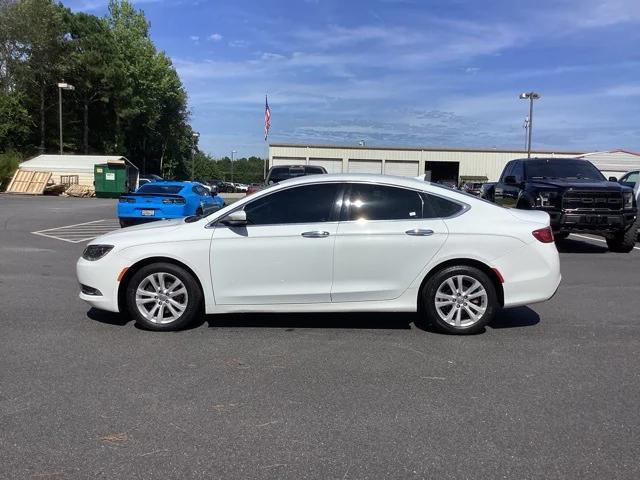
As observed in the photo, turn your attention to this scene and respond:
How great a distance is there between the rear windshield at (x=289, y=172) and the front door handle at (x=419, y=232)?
33.5 feet

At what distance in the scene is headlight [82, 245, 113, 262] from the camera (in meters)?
5.83

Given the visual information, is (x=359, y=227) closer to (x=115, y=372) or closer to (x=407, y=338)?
(x=407, y=338)

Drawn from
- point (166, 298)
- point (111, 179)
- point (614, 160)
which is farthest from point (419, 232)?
point (614, 160)

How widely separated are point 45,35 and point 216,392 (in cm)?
5377

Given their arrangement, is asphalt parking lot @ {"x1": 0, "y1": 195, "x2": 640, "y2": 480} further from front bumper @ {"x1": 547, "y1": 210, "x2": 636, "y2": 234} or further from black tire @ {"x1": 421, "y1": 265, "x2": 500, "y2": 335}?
front bumper @ {"x1": 547, "y1": 210, "x2": 636, "y2": 234}

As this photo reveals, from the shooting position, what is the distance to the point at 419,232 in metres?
5.73

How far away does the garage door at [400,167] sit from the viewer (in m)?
55.6

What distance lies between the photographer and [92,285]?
5848mm

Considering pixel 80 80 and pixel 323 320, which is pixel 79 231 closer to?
pixel 323 320

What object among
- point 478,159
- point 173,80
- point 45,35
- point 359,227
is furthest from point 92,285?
point 173,80

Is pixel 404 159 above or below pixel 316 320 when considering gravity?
above

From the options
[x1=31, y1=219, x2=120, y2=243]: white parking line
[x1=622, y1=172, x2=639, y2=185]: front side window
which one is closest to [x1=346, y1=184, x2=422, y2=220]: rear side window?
[x1=31, y1=219, x2=120, y2=243]: white parking line

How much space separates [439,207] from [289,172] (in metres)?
10.4

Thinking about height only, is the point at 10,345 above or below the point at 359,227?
below
